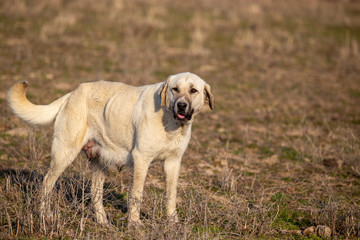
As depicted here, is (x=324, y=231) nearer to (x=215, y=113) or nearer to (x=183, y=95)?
(x=183, y=95)

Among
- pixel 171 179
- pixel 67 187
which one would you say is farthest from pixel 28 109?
pixel 171 179

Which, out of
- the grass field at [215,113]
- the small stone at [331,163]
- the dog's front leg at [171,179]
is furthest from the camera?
the small stone at [331,163]

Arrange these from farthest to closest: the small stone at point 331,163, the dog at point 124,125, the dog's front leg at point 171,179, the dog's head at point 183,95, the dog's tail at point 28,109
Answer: the small stone at point 331,163
the dog's tail at point 28,109
the dog's front leg at point 171,179
the dog at point 124,125
the dog's head at point 183,95

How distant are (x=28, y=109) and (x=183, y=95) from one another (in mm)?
1886

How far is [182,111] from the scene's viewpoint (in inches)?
167

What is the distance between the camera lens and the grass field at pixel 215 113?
4.45m

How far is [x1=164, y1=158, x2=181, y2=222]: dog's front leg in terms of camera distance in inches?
180

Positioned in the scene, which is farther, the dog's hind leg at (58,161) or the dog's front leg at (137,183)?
the dog's hind leg at (58,161)

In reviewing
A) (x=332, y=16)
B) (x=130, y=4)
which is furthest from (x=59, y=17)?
(x=332, y=16)

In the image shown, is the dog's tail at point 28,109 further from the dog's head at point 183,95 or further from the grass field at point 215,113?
the dog's head at point 183,95

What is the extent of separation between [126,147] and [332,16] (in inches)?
885

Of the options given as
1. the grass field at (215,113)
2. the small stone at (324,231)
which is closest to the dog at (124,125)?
the grass field at (215,113)

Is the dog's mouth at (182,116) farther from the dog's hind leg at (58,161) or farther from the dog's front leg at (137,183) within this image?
the dog's hind leg at (58,161)

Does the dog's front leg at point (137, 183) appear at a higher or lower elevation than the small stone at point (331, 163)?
higher
